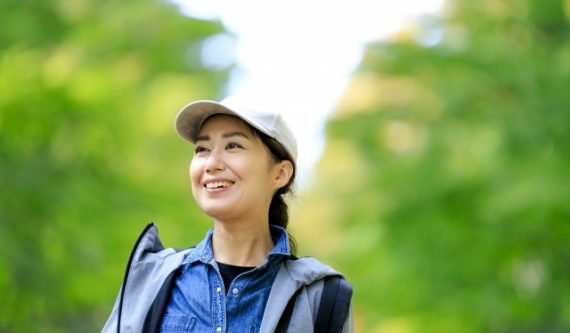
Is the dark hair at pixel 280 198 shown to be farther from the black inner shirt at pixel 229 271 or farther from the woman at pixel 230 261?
the black inner shirt at pixel 229 271

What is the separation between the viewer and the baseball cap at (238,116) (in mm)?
3256

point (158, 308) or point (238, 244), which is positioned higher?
point (238, 244)

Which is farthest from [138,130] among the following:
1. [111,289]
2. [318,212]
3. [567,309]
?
[318,212]

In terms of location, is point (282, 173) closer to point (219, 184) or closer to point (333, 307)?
point (219, 184)

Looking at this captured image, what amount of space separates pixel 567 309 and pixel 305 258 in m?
7.62

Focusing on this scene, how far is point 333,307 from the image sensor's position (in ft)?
10.6

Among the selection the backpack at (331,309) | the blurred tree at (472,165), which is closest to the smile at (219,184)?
the backpack at (331,309)

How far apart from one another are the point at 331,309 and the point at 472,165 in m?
8.14

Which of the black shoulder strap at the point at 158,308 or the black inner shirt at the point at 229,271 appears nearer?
the black shoulder strap at the point at 158,308

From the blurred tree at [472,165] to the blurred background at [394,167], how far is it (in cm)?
2

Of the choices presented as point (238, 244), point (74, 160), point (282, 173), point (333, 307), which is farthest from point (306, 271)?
point (74, 160)

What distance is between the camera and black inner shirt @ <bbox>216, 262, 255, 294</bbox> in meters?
3.28

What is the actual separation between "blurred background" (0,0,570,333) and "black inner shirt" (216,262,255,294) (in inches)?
251

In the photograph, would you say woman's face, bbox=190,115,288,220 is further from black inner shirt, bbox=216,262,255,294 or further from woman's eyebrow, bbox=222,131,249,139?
black inner shirt, bbox=216,262,255,294
